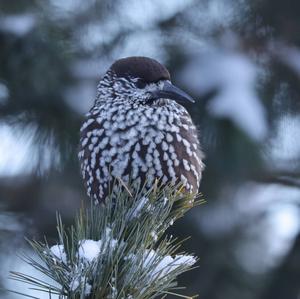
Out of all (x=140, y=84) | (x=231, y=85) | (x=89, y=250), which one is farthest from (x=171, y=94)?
(x=231, y=85)

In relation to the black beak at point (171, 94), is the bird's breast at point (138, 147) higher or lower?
lower

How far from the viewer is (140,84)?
13.2 feet

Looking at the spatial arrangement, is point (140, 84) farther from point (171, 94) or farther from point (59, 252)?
point (59, 252)

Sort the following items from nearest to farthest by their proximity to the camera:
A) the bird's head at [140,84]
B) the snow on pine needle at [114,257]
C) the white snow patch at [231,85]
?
the snow on pine needle at [114,257] < the bird's head at [140,84] < the white snow patch at [231,85]

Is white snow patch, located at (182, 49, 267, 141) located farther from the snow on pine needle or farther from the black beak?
the snow on pine needle

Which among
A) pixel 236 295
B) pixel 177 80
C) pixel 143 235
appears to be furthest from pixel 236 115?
pixel 143 235

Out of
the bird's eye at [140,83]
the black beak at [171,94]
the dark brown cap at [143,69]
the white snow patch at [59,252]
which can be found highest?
the dark brown cap at [143,69]

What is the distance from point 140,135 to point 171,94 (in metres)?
0.22

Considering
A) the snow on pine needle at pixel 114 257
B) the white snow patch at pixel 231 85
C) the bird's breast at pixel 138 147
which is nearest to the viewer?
the snow on pine needle at pixel 114 257

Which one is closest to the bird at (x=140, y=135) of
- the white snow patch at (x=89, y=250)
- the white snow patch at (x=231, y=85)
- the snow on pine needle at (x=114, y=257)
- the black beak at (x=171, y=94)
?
the black beak at (x=171, y=94)

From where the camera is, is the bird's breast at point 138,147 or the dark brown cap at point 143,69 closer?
the bird's breast at point 138,147

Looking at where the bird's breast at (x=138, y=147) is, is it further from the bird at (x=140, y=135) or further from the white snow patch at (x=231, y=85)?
the white snow patch at (x=231, y=85)

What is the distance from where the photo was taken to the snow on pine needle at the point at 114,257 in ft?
8.71

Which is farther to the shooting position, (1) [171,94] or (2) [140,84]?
(2) [140,84]
